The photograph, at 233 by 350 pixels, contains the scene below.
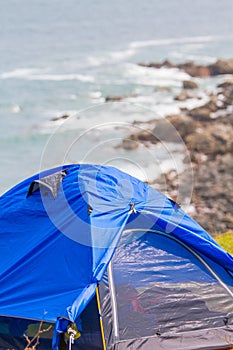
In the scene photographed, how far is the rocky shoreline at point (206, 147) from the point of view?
16953 mm

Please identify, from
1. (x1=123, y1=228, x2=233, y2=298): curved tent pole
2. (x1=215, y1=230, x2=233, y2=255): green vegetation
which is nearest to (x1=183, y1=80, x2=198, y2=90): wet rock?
(x1=215, y1=230, x2=233, y2=255): green vegetation

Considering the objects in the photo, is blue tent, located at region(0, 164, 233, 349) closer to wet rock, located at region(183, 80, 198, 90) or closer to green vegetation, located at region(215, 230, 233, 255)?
green vegetation, located at region(215, 230, 233, 255)

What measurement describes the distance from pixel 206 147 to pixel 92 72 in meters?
15.3

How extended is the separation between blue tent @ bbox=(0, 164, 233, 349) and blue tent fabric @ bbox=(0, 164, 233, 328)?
0.01m

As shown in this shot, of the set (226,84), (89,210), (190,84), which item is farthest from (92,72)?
(89,210)

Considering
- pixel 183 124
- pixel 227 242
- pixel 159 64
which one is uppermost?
pixel 227 242

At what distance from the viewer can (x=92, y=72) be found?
35.1m

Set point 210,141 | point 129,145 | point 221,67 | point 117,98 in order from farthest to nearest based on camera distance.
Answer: point 221,67 < point 117,98 < point 129,145 < point 210,141

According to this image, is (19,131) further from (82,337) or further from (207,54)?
(82,337)

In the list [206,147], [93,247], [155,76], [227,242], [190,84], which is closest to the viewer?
[93,247]

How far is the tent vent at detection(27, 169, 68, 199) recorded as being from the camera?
294 inches

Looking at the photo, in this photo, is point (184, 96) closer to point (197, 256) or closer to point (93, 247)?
point (197, 256)

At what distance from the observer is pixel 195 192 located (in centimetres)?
1822

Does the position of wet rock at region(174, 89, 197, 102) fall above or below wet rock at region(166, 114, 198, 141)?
below
